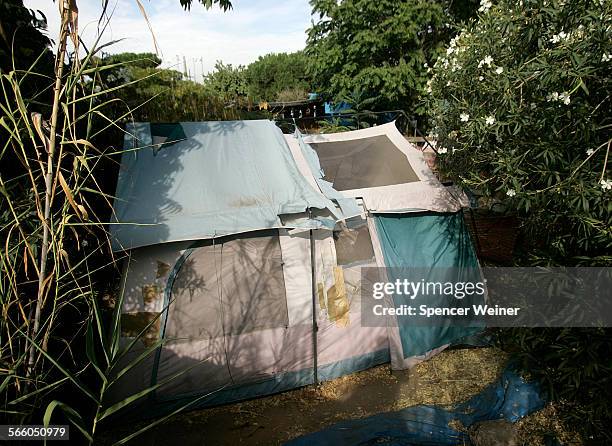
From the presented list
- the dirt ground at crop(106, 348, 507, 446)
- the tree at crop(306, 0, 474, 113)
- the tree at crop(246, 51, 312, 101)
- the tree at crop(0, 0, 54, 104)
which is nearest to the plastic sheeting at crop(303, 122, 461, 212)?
the dirt ground at crop(106, 348, 507, 446)

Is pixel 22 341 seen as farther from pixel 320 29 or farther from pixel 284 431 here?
pixel 320 29

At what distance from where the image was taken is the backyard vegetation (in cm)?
165

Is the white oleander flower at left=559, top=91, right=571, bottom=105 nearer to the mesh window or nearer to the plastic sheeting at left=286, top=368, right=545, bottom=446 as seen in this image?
the plastic sheeting at left=286, top=368, right=545, bottom=446

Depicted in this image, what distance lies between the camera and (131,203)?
385 centimetres

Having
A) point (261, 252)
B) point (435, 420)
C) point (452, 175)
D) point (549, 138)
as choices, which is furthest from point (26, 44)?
point (435, 420)

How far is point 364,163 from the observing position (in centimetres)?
493

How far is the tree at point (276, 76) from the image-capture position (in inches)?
680

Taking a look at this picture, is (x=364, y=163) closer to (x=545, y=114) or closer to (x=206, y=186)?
(x=206, y=186)

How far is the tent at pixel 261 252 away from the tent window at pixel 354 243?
0.4 inches

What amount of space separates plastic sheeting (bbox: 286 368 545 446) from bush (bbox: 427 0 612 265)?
49.7 inches

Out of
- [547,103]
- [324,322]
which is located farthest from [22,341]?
[547,103]

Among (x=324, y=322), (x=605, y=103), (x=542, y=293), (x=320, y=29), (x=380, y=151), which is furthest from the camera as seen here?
(x=320, y=29)

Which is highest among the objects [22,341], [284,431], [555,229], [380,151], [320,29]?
[320,29]

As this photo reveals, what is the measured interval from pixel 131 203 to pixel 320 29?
9.24 meters
